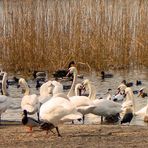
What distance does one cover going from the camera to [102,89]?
17.4 m

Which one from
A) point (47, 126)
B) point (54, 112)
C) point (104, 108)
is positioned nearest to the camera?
point (54, 112)

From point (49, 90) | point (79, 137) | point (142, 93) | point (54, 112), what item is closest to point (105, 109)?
point (49, 90)

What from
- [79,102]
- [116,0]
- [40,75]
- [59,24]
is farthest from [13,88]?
[79,102]

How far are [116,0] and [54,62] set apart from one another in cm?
288

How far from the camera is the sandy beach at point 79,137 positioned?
813cm

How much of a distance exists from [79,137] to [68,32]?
402 inches

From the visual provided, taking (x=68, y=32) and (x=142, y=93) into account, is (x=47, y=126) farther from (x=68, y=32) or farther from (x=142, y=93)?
(x=68, y=32)

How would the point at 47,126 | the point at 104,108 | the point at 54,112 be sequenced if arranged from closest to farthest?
the point at 54,112 → the point at 47,126 → the point at 104,108

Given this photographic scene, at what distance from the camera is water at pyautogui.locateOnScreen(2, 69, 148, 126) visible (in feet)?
40.8

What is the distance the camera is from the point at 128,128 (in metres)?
9.76

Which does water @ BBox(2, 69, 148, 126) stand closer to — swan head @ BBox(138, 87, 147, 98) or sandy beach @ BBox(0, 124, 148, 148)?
swan head @ BBox(138, 87, 147, 98)

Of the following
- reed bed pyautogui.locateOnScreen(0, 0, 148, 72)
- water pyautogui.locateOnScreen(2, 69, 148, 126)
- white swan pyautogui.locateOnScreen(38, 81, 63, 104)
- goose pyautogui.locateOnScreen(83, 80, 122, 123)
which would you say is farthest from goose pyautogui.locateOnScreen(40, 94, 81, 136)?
reed bed pyautogui.locateOnScreen(0, 0, 148, 72)

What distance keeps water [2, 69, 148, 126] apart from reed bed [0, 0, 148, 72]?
550 millimetres

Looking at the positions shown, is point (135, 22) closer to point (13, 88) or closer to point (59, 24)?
→ point (59, 24)
